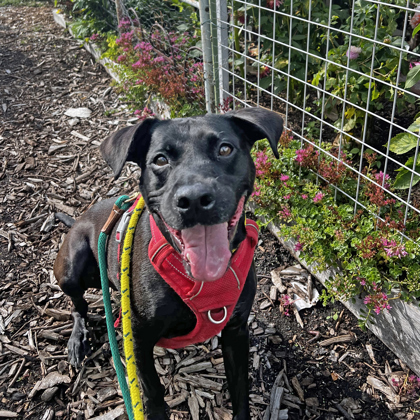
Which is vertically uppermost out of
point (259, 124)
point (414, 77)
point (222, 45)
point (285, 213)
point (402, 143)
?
point (259, 124)

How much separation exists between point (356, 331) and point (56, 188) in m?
3.12

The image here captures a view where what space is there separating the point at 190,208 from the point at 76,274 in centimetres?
132

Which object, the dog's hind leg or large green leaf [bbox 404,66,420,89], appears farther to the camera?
the dog's hind leg

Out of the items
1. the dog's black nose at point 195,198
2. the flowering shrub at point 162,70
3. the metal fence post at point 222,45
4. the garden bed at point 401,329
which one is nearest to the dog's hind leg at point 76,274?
the dog's black nose at point 195,198

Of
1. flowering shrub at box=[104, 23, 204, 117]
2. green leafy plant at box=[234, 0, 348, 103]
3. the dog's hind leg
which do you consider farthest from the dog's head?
flowering shrub at box=[104, 23, 204, 117]

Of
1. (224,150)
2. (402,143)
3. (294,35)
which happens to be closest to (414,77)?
(402,143)

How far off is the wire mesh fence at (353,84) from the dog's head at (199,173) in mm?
924

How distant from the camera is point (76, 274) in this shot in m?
2.81

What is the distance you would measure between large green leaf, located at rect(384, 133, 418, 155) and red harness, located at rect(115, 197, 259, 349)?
1320 millimetres

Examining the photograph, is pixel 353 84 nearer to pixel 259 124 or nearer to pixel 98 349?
pixel 259 124

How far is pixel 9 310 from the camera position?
323 cm

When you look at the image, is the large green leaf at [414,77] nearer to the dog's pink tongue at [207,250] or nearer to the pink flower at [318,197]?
the pink flower at [318,197]

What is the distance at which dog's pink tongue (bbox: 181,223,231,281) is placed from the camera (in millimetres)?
1906

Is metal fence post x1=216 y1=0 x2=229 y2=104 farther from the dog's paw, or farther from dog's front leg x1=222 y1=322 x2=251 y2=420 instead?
dog's front leg x1=222 y1=322 x2=251 y2=420
